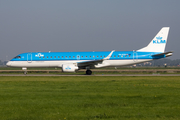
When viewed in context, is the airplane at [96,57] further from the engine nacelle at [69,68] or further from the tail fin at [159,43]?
the engine nacelle at [69,68]

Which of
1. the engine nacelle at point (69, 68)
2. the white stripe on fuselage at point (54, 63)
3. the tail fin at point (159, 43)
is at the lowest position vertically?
the engine nacelle at point (69, 68)

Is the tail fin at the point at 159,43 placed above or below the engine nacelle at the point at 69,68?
above

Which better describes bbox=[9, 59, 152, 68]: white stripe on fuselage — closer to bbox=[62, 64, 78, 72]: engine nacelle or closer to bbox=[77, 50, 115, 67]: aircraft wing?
bbox=[77, 50, 115, 67]: aircraft wing

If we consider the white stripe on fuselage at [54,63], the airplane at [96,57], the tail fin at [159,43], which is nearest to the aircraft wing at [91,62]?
the airplane at [96,57]

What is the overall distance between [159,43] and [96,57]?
992 centimetres

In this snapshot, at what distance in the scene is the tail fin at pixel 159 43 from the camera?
116ft

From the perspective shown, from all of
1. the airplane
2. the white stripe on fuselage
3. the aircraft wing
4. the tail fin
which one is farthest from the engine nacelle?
the tail fin

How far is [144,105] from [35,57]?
27230 millimetres

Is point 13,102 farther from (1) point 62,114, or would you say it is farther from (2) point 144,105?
(2) point 144,105

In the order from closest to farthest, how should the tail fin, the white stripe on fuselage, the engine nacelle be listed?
the engine nacelle, the white stripe on fuselage, the tail fin

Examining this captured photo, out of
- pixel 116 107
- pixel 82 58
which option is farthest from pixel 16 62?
pixel 116 107

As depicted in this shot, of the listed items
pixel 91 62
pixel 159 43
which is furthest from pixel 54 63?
pixel 159 43

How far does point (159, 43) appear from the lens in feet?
116

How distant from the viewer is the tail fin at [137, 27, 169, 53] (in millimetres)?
35281
